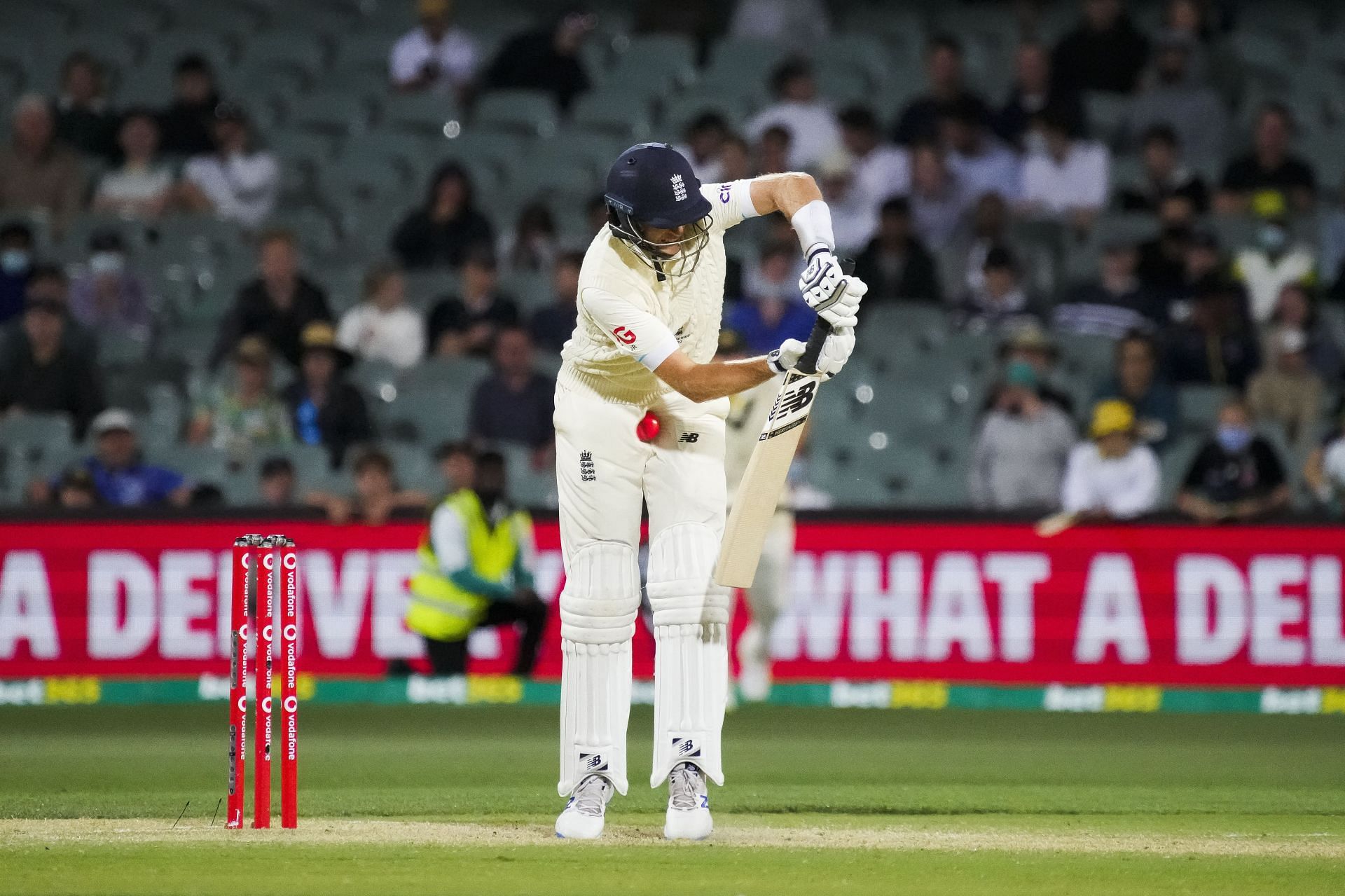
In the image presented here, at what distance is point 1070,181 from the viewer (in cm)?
1402

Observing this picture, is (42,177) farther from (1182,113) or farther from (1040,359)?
(1182,113)

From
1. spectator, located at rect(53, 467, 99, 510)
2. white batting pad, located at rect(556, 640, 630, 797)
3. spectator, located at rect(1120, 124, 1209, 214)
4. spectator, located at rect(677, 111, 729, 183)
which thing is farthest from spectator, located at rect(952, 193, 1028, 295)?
white batting pad, located at rect(556, 640, 630, 797)

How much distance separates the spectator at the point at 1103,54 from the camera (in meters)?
14.6

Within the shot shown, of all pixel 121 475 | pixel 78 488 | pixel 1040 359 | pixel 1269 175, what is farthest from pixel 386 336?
pixel 1269 175

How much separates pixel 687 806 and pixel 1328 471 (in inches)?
273

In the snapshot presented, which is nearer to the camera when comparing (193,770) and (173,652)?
(193,770)

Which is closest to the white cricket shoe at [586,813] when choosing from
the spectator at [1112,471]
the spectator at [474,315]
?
the spectator at [1112,471]

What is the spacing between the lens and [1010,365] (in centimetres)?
1220

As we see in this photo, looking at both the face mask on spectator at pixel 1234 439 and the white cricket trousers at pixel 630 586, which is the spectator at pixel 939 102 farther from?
the white cricket trousers at pixel 630 586

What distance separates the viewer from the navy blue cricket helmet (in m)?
6.02

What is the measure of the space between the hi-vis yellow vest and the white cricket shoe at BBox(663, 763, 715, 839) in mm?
5240

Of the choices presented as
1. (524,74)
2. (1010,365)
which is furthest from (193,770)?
(524,74)

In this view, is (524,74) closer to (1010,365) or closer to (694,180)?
(1010,365)

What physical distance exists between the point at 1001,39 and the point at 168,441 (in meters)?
6.73
